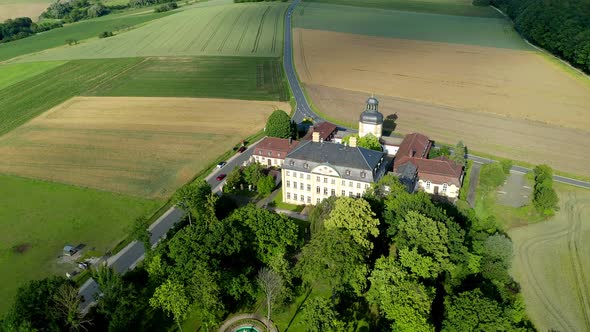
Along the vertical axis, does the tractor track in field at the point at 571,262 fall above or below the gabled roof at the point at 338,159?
below

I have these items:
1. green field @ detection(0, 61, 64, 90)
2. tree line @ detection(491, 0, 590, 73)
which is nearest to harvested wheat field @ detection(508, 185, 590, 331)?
tree line @ detection(491, 0, 590, 73)

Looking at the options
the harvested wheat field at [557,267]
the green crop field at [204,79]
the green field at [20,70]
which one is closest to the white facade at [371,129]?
the harvested wheat field at [557,267]

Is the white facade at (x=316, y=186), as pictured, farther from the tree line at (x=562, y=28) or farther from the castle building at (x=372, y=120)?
the tree line at (x=562, y=28)

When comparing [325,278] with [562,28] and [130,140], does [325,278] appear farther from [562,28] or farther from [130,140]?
[562,28]

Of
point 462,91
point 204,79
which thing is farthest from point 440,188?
point 204,79

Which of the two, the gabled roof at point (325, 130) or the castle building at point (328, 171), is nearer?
the castle building at point (328, 171)

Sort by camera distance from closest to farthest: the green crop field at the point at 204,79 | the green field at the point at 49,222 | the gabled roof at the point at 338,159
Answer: the green field at the point at 49,222, the gabled roof at the point at 338,159, the green crop field at the point at 204,79

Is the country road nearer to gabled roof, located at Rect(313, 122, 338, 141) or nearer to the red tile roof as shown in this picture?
gabled roof, located at Rect(313, 122, 338, 141)
